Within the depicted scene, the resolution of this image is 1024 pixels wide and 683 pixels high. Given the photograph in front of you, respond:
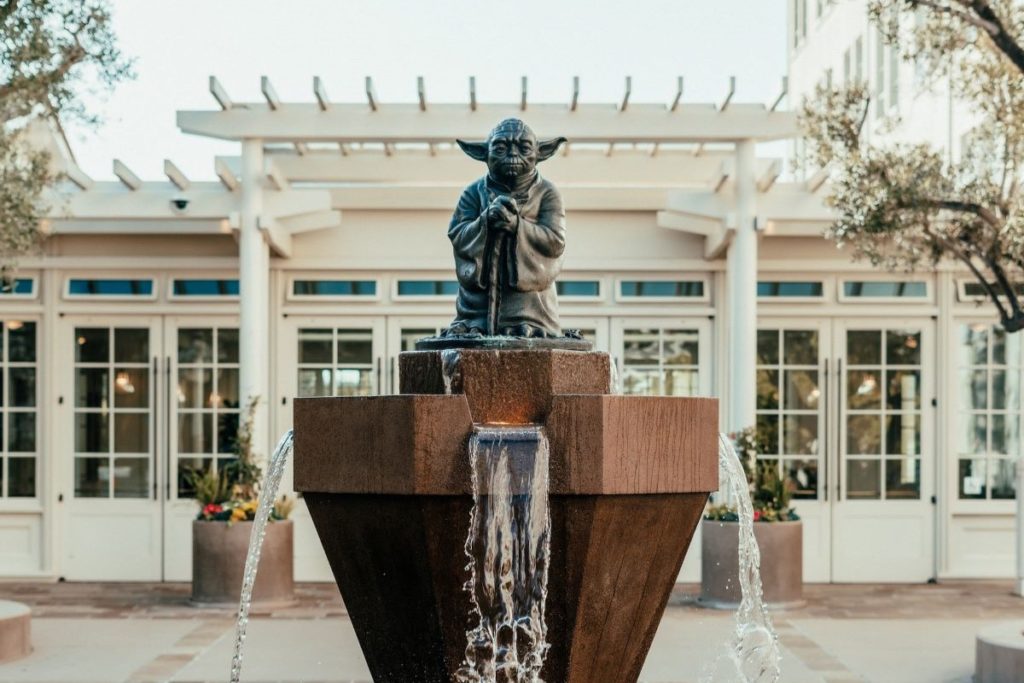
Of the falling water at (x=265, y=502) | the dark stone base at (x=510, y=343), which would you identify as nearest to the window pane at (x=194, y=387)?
the falling water at (x=265, y=502)

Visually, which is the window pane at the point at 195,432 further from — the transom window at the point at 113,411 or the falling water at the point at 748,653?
the falling water at the point at 748,653

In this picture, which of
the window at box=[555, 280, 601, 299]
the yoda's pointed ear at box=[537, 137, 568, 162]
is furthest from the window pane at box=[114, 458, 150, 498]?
the yoda's pointed ear at box=[537, 137, 568, 162]

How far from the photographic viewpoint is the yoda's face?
608 cm

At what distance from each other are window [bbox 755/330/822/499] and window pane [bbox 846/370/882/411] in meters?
0.30

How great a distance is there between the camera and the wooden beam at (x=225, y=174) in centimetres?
1184

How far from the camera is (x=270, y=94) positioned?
11125 millimetres

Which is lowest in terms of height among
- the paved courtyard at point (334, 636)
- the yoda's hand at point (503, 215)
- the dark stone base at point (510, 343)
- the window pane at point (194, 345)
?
the paved courtyard at point (334, 636)

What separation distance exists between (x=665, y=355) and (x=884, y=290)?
6.45 feet

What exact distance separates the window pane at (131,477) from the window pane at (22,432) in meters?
0.75

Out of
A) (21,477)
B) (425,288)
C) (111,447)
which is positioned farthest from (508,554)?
(21,477)

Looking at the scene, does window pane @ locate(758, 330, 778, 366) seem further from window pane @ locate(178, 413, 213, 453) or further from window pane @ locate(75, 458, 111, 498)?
window pane @ locate(75, 458, 111, 498)

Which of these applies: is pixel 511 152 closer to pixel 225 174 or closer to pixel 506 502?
pixel 506 502

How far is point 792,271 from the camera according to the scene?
1321 centimetres

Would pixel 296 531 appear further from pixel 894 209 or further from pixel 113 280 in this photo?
pixel 894 209
